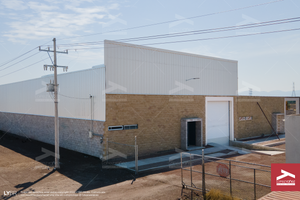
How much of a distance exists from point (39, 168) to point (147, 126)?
845 cm

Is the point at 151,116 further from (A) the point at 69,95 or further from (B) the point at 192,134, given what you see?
(A) the point at 69,95

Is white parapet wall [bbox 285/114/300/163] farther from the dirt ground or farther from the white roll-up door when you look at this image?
the white roll-up door

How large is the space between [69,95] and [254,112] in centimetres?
2163

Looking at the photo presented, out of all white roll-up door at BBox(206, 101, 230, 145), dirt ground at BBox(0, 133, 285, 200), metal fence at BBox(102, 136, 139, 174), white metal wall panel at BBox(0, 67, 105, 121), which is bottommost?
dirt ground at BBox(0, 133, 285, 200)

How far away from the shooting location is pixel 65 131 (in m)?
23.0

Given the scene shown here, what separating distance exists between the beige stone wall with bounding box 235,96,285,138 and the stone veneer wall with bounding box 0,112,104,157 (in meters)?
16.3

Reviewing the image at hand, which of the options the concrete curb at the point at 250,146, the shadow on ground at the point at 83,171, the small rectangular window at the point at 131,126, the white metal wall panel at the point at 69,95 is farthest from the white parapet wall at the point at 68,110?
the concrete curb at the point at 250,146

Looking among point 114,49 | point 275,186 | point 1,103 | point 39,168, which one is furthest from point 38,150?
point 1,103

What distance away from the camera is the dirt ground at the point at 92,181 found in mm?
11789

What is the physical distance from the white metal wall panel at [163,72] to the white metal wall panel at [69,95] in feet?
4.46

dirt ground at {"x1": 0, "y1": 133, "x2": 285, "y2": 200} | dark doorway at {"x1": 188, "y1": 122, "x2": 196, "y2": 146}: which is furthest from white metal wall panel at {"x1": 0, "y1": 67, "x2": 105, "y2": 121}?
dark doorway at {"x1": 188, "y1": 122, "x2": 196, "y2": 146}

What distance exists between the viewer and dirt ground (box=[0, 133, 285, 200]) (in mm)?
11789

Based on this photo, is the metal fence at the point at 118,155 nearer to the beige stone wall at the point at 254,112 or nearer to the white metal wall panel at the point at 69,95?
the white metal wall panel at the point at 69,95

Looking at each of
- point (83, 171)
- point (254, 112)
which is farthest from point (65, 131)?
point (254, 112)
